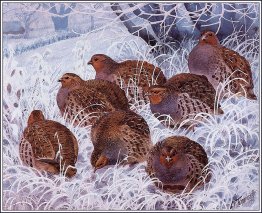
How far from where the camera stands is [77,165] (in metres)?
2.31

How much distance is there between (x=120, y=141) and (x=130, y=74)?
27cm

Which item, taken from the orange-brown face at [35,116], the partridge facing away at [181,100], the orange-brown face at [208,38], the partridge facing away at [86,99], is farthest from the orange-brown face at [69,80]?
the orange-brown face at [208,38]

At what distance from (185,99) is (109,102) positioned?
29 centimetres

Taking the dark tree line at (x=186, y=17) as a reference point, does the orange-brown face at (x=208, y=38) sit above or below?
below

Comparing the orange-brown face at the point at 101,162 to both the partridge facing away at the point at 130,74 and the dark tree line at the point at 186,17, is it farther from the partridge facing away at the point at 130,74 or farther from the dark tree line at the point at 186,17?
the dark tree line at the point at 186,17

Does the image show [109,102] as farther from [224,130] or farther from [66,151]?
[224,130]

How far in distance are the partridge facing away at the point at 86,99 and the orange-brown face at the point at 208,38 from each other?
37cm

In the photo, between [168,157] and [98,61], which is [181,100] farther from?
[98,61]

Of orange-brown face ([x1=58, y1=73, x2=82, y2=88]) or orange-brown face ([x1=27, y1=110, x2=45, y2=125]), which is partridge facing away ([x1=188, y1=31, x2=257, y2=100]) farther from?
orange-brown face ([x1=27, y1=110, x2=45, y2=125])

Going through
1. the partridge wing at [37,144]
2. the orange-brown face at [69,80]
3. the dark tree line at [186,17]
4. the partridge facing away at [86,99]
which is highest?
the dark tree line at [186,17]

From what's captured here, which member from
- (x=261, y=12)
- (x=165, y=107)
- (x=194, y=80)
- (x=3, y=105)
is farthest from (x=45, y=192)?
(x=261, y=12)

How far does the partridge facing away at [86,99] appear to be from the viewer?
2.32 m

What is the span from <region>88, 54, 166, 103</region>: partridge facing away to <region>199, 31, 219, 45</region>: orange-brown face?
0.68ft

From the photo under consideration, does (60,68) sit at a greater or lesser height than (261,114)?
greater
